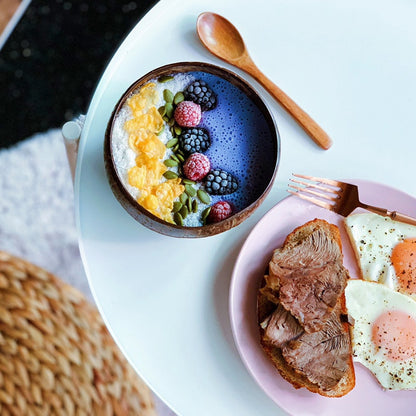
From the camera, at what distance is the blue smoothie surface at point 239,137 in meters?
1.30

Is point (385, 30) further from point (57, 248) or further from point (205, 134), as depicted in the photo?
point (57, 248)

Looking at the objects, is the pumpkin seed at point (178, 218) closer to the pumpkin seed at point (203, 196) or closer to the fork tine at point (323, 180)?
the pumpkin seed at point (203, 196)

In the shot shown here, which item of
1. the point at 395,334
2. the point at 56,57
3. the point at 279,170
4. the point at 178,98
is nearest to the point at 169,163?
the point at 178,98

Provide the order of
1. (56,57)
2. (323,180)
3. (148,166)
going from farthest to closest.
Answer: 1. (56,57)
2. (323,180)
3. (148,166)

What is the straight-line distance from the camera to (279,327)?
1.28m

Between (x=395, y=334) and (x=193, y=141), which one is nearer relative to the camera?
(x=193, y=141)

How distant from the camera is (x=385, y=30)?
150cm

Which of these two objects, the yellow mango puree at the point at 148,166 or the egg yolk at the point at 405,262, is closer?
the yellow mango puree at the point at 148,166

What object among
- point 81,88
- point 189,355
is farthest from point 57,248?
point 189,355

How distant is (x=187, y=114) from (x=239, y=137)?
0.12m

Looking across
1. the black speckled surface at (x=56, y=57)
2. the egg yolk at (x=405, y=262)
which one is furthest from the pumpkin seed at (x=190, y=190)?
the black speckled surface at (x=56, y=57)

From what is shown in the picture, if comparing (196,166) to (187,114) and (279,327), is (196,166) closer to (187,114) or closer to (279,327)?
(187,114)

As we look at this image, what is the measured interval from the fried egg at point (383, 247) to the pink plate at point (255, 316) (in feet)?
0.09

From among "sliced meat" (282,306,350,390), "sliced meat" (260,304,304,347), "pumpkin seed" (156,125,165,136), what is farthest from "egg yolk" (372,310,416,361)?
"pumpkin seed" (156,125,165,136)
